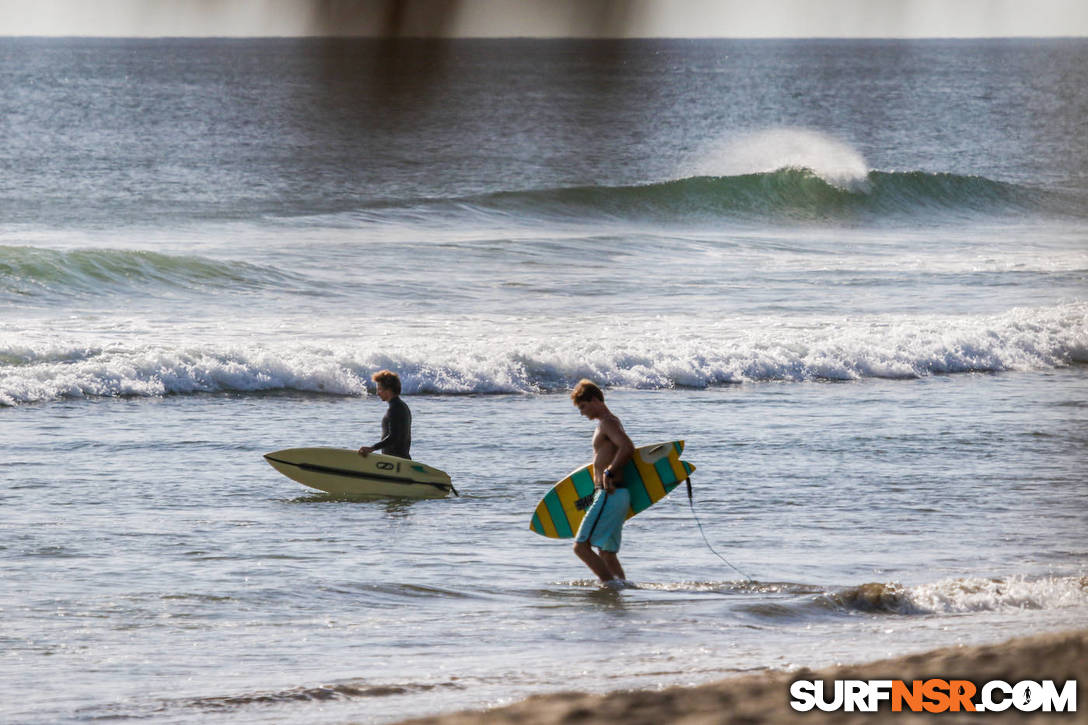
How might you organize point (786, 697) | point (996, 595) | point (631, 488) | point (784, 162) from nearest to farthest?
point (786, 697) < point (996, 595) < point (631, 488) < point (784, 162)

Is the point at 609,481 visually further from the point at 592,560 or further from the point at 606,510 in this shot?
the point at 592,560

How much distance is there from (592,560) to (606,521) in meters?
0.27

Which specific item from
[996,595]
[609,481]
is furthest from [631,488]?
[996,595]

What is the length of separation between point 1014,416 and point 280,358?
9076 mm

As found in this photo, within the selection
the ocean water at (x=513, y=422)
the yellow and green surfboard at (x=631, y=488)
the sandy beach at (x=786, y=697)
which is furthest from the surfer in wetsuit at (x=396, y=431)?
the sandy beach at (x=786, y=697)

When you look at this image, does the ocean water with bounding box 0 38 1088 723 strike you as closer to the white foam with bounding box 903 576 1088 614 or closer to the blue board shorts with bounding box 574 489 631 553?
the white foam with bounding box 903 576 1088 614

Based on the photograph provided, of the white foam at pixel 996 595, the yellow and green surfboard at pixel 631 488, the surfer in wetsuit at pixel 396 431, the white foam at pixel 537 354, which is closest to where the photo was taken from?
the white foam at pixel 996 595

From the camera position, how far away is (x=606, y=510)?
8500 millimetres

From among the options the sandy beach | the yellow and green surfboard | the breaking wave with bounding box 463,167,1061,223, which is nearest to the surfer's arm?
the yellow and green surfboard

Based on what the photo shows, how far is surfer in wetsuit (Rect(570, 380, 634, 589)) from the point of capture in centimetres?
845

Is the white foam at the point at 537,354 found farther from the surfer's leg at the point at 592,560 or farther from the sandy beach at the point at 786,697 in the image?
the sandy beach at the point at 786,697

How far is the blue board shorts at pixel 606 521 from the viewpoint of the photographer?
27.8 feet

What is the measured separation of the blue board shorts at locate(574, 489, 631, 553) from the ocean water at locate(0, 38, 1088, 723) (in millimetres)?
410

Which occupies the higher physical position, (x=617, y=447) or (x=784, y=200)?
(x=784, y=200)
